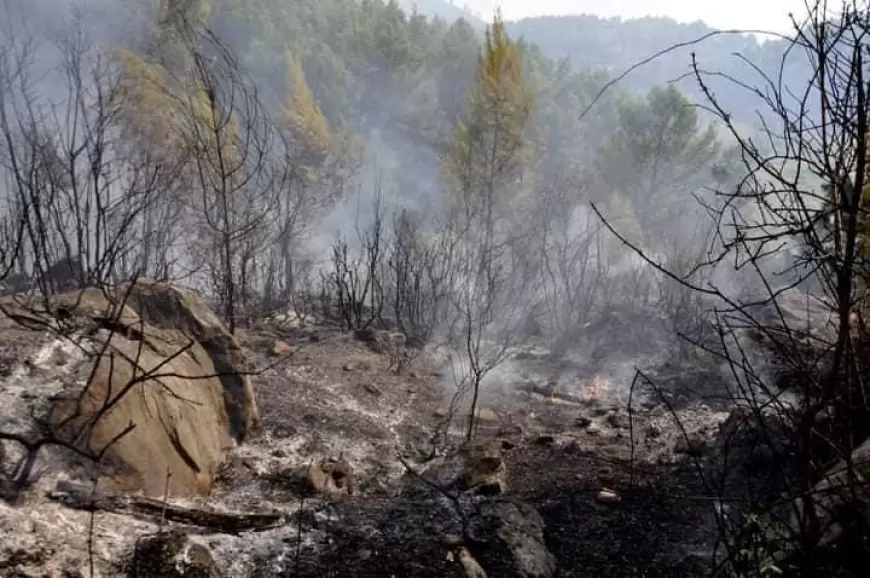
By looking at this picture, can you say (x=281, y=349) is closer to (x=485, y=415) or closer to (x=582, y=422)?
(x=485, y=415)

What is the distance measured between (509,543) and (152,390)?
2757 millimetres

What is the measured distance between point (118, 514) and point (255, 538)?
77cm

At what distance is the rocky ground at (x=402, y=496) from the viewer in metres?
3.31

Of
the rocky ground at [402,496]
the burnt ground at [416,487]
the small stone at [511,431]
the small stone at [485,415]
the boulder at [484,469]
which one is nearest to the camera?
the rocky ground at [402,496]

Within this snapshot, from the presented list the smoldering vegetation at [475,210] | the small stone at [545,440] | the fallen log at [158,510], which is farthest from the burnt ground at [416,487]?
the smoldering vegetation at [475,210]

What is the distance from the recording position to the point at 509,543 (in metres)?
3.89

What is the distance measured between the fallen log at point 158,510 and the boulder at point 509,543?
50.7 inches

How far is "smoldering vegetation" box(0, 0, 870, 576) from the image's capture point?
239 centimetres

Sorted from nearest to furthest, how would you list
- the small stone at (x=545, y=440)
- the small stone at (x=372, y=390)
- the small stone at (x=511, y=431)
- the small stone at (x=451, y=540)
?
1. the small stone at (x=451, y=540)
2. the small stone at (x=545, y=440)
3. the small stone at (x=511, y=431)
4. the small stone at (x=372, y=390)

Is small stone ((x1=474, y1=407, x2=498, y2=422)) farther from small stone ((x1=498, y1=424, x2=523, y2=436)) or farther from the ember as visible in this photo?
the ember

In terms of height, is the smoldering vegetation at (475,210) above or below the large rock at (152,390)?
above

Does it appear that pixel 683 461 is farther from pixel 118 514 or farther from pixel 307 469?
pixel 118 514

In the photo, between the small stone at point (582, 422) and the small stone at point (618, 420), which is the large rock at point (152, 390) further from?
the small stone at point (618, 420)

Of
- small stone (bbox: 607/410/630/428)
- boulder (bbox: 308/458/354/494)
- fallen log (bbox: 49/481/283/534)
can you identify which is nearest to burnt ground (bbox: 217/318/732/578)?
boulder (bbox: 308/458/354/494)
